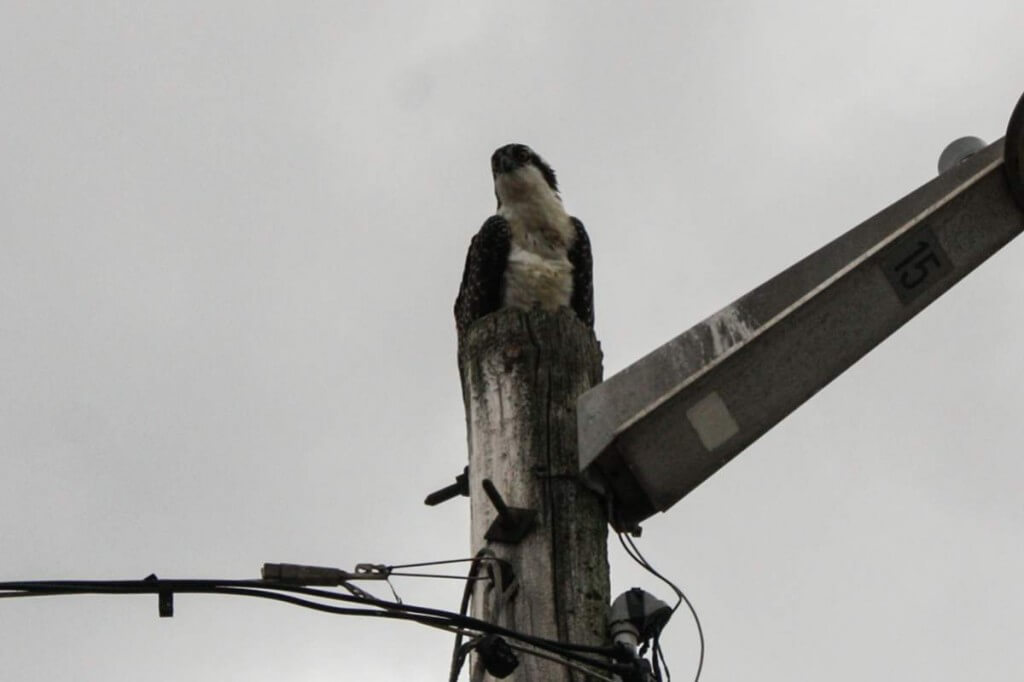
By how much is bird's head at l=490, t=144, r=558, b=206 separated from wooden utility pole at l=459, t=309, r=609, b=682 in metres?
1.86

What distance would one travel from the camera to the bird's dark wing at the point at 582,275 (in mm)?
5238

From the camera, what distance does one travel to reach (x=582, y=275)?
18.1ft

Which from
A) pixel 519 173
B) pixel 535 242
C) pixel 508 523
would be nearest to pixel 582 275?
pixel 535 242

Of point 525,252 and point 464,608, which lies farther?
point 525,252

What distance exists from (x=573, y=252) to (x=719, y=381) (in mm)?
1694

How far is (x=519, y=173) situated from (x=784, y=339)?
2199mm

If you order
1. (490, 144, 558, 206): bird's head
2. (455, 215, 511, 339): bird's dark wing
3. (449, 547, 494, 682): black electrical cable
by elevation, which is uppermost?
(490, 144, 558, 206): bird's head

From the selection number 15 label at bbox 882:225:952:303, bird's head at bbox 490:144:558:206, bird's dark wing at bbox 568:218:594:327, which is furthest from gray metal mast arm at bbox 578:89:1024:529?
bird's head at bbox 490:144:558:206

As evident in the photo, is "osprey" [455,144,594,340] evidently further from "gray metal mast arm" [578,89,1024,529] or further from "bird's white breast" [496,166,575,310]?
"gray metal mast arm" [578,89,1024,529]

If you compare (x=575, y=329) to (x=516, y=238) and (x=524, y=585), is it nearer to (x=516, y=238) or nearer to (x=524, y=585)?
(x=524, y=585)

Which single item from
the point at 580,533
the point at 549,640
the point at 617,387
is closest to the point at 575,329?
the point at 617,387

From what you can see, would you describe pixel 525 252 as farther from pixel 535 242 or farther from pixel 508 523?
pixel 508 523

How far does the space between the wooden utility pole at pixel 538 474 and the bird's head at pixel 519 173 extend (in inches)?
73.3

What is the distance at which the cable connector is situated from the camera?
3.69 meters
